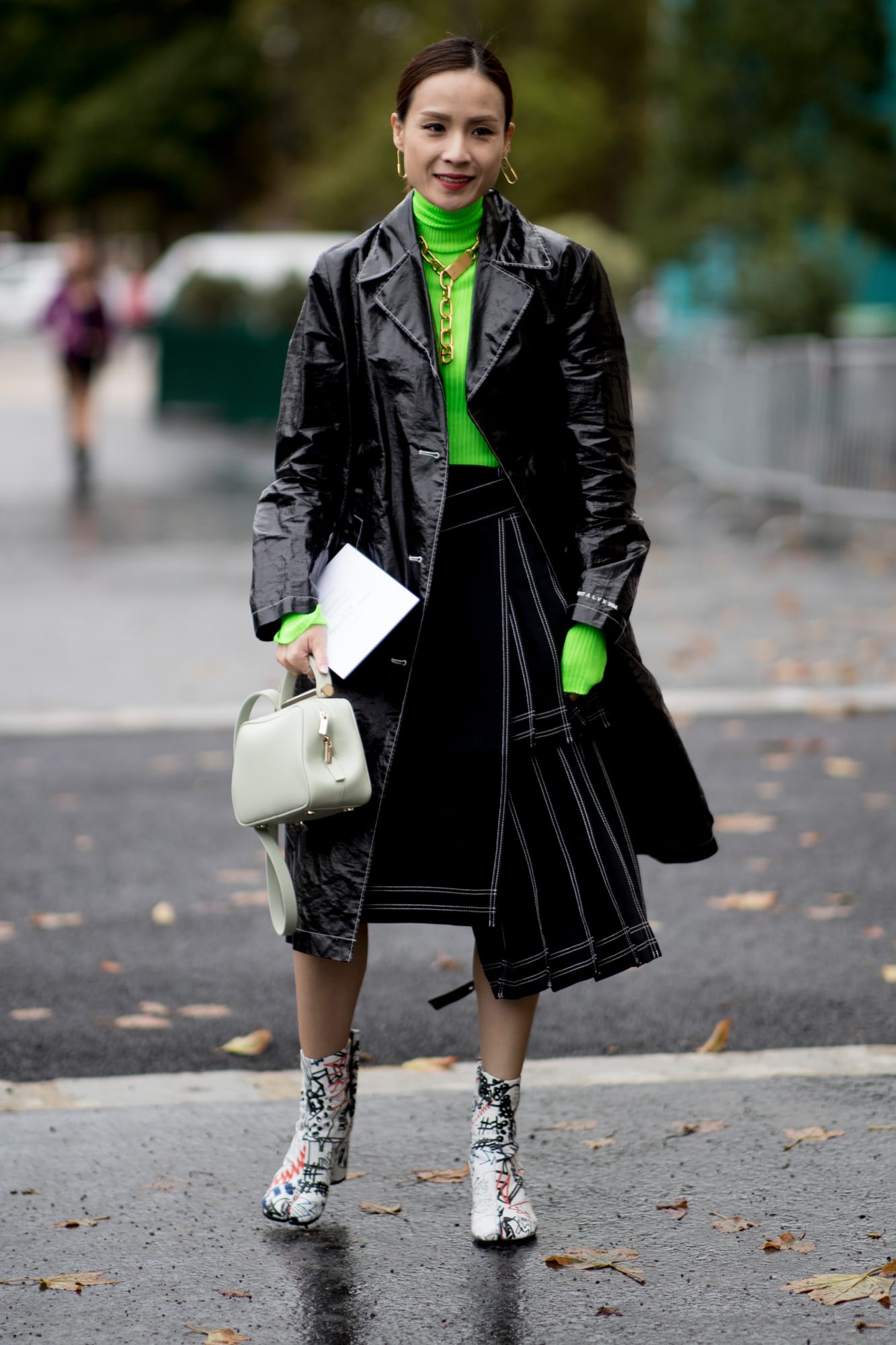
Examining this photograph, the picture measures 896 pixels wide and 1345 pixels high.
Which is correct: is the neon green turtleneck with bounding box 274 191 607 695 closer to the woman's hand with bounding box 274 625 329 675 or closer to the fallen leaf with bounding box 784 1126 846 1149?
the woman's hand with bounding box 274 625 329 675

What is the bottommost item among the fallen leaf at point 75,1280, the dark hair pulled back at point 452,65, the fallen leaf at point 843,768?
the fallen leaf at point 843,768

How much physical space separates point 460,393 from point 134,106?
56568 mm

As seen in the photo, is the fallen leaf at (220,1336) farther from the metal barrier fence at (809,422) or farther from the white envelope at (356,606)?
the metal barrier fence at (809,422)

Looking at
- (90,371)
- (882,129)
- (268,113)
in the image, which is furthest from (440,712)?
(268,113)

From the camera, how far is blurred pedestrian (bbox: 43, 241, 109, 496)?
16.6m

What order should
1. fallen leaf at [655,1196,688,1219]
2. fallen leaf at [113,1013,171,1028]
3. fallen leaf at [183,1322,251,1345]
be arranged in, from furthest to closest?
1. fallen leaf at [113,1013,171,1028]
2. fallen leaf at [655,1196,688,1219]
3. fallen leaf at [183,1322,251,1345]

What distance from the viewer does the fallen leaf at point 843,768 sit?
6738mm

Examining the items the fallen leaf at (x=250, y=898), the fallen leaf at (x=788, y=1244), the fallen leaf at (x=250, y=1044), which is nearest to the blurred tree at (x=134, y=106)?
the fallen leaf at (x=250, y=898)

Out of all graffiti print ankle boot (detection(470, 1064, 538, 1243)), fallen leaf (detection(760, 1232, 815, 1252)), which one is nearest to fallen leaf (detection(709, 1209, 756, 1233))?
fallen leaf (detection(760, 1232, 815, 1252))

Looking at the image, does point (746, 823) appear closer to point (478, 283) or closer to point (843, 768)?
point (843, 768)

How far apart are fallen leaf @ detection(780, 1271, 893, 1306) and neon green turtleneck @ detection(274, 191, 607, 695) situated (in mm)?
1049

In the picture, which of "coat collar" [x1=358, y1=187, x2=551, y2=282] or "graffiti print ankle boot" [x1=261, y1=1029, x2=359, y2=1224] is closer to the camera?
"coat collar" [x1=358, y1=187, x2=551, y2=282]

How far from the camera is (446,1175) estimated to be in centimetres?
362

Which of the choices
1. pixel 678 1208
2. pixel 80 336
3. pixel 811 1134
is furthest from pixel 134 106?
pixel 678 1208
